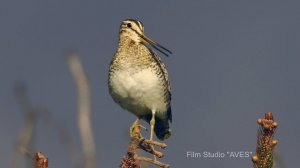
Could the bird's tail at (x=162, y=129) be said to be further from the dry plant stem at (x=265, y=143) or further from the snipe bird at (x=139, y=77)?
the dry plant stem at (x=265, y=143)

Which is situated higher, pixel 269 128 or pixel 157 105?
pixel 157 105

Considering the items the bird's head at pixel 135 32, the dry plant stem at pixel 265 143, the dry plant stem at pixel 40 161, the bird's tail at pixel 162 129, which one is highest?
the bird's head at pixel 135 32

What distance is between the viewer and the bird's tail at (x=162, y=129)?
558 inches

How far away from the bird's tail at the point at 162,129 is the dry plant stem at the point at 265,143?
10243 millimetres

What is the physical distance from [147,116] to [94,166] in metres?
11.0

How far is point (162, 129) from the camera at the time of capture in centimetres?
1435

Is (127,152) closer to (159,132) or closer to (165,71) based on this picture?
(165,71)

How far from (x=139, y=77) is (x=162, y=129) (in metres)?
2.41

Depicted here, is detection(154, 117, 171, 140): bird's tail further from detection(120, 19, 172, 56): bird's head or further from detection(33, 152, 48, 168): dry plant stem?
detection(33, 152, 48, 168): dry plant stem

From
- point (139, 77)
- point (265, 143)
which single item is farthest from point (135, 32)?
point (265, 143)

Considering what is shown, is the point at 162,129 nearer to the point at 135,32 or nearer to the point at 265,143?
the point at 135,32

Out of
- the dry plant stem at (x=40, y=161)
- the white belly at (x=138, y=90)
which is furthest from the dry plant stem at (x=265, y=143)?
the white belly at (x=138, y=90)

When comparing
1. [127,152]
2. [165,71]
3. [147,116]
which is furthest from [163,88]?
[127,152]

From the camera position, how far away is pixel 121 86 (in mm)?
12344
